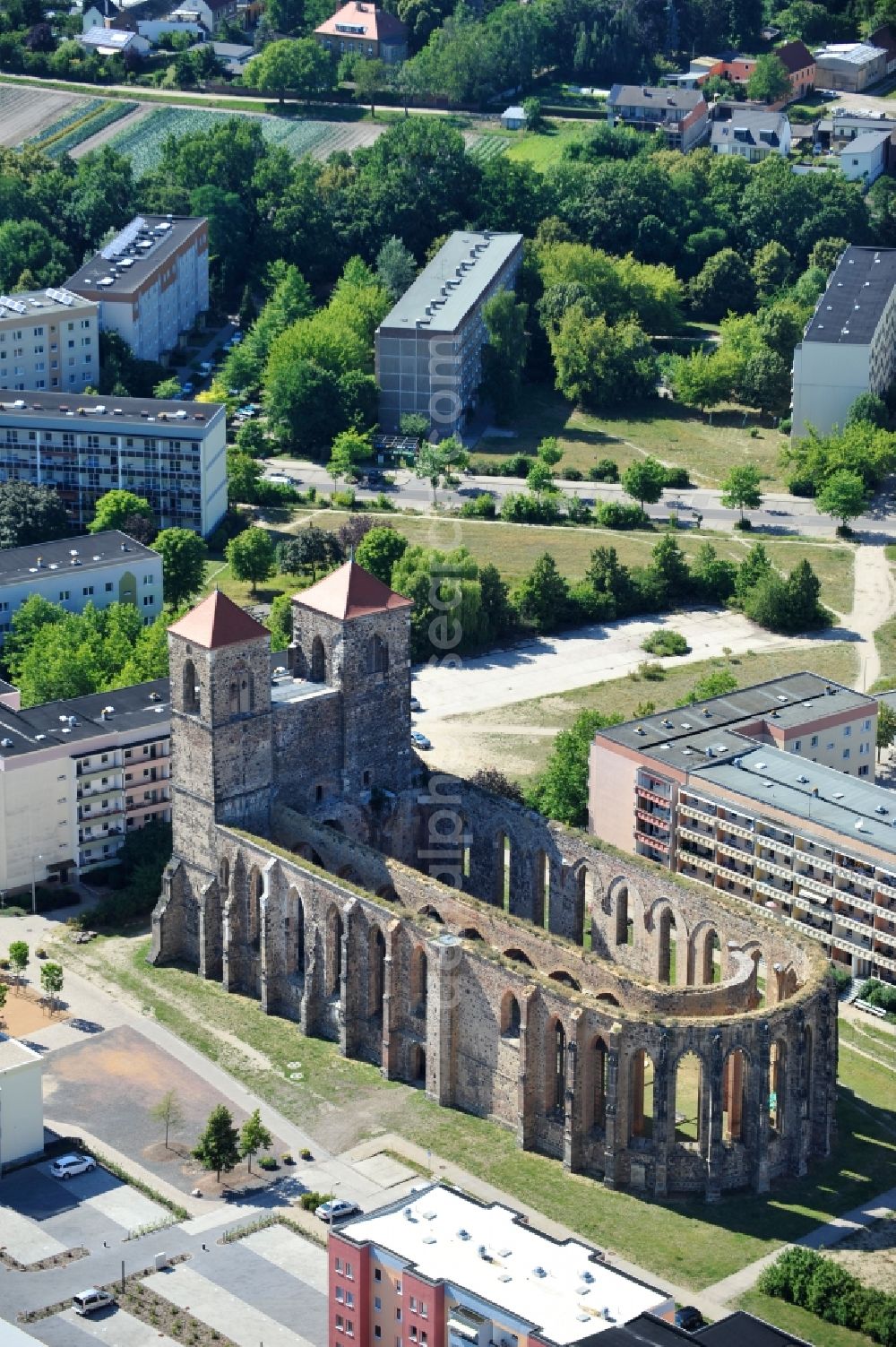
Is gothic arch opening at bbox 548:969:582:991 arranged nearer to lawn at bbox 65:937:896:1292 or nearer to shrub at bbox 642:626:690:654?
lawn at bbox 65:937:896:1292

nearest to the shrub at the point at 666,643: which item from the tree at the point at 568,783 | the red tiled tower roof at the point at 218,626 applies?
the tree at the point at 568,783

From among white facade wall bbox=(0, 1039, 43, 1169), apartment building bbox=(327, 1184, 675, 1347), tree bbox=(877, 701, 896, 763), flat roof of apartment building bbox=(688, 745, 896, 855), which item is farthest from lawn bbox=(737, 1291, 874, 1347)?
tree bbox=(877, 701, 896, 763)

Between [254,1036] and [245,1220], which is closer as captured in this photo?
[245,1220]

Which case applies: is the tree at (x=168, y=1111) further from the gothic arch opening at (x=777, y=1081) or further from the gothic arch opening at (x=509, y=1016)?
the gothic arch opening at (x=777, y=1081)

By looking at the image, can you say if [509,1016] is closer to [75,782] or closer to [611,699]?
[75,782]

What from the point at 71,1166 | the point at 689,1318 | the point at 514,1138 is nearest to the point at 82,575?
the point at 71,1166

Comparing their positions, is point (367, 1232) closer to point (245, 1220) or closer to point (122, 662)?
point (245, 1220)

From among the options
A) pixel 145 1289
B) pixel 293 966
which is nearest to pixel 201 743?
pixel 293 966
